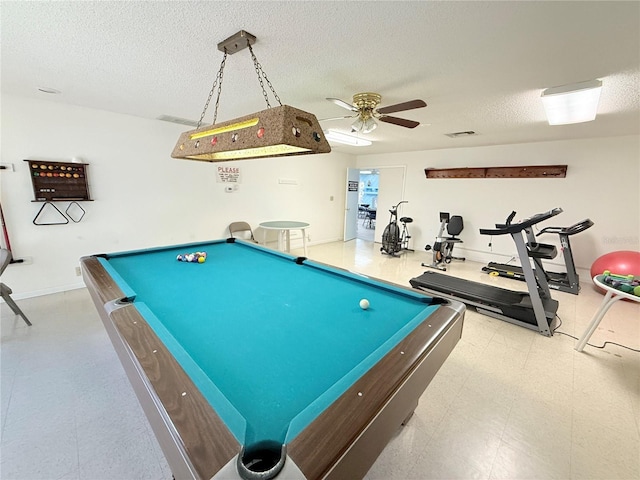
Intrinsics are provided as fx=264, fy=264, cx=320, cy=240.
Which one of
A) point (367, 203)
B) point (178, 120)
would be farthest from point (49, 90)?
point (367, 203)

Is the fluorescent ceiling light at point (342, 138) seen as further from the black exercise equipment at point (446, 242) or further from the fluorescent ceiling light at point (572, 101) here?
the fluorescent ceiling light at point (572, 101)

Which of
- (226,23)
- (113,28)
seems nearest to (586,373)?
(226,23)

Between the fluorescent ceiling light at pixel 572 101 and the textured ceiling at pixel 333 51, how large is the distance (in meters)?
0.08

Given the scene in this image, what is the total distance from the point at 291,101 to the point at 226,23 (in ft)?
4.53

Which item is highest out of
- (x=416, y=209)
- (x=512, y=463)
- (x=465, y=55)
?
(x=465, y=55)

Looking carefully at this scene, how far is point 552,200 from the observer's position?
14.7ft

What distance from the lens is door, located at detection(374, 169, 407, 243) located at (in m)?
6.34

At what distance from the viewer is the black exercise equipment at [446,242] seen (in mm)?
4945

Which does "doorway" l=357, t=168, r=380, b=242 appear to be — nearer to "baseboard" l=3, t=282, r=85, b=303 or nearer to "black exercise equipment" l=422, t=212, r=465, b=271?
"black exercise equipment" l=422, t=212, r=465, b=271

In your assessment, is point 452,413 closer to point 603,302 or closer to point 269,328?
point 269,328

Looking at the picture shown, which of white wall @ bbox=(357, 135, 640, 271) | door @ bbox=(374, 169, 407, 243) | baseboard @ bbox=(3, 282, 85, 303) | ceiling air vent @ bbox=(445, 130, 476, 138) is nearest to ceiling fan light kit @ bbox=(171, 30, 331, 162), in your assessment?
baseboard @ bbox=(3, 282, 85, 303)

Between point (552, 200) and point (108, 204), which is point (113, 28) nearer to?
point (108, 204)

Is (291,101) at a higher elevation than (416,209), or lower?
higher

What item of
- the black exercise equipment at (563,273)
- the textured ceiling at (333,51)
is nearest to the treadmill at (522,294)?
the black exercise equipment at (563,273)
